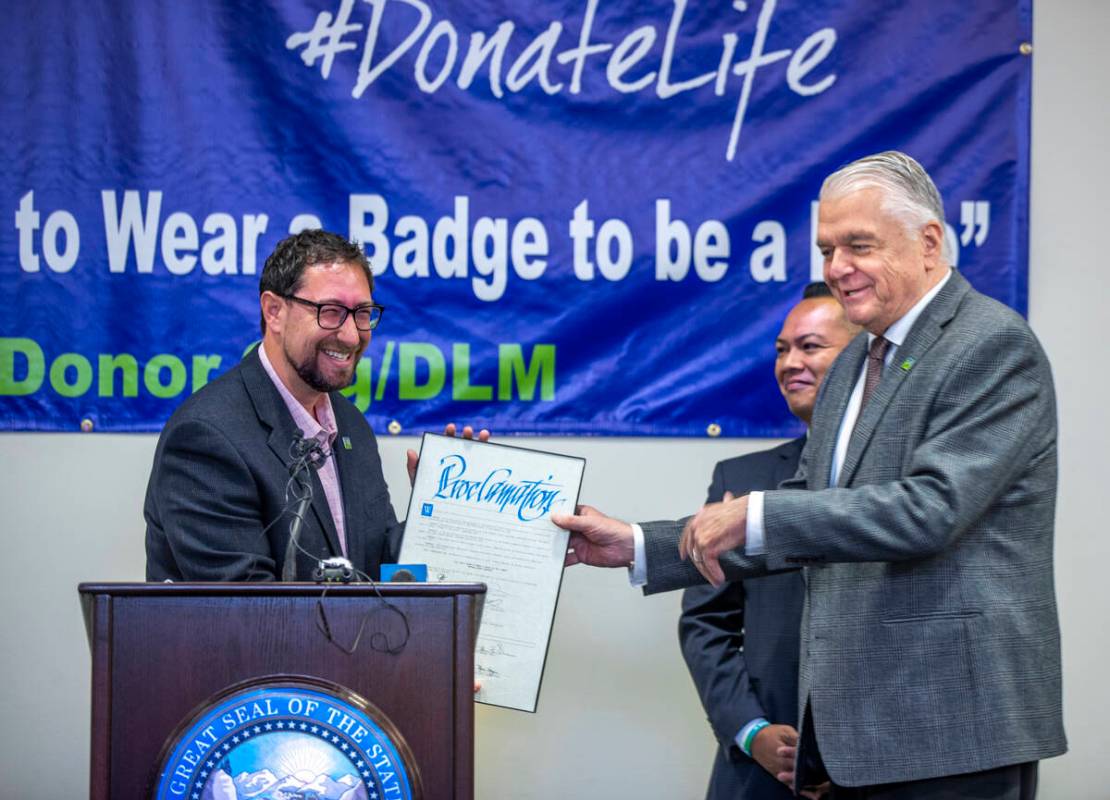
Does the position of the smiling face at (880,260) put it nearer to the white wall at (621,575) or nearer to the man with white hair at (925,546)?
the man with white hair at (925,546)

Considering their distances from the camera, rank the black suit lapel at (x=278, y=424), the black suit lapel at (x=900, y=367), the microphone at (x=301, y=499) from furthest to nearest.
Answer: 1. the black suit lapel at (x=278, y=424)
2. the black suit lapel at (x=900, y=367)
3. the microphone at (x=301, y=499)

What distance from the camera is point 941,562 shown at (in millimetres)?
2002

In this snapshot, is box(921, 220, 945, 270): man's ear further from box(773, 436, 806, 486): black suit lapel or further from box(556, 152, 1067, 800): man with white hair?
box(773, 436, 806, 486): black suit lapel

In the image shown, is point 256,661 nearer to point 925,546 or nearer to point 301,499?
point 301,499

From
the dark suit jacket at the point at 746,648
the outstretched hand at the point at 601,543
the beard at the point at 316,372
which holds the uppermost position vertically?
the beard at the point at 316,372

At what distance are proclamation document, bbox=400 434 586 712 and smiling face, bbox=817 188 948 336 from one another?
0.54 metres

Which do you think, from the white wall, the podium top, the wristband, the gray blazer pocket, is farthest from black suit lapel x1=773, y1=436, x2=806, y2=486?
the podium top

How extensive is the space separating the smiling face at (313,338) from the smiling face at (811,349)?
920 millimetres

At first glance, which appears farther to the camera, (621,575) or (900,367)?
(621,575)

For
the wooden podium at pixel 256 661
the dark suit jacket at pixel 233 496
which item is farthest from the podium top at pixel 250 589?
the dark suit jacket at pixel 233 496

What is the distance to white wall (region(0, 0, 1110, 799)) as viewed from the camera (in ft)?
10.8

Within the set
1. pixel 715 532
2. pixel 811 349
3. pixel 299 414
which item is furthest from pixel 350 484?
pixel 811 349

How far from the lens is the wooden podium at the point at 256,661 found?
1630 millimetres

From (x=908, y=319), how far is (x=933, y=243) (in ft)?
0.44
